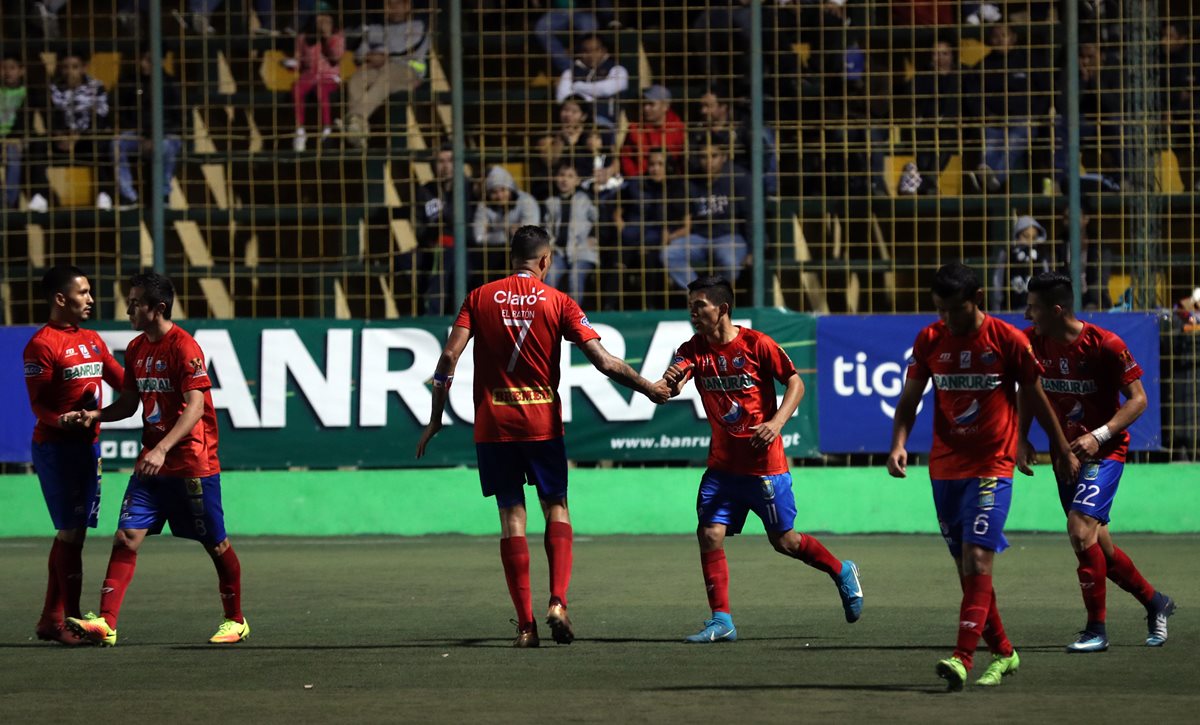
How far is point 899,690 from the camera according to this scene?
22.8 feet

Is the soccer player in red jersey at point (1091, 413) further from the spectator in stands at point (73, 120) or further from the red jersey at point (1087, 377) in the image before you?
the spectator in stands at point (73, 120)

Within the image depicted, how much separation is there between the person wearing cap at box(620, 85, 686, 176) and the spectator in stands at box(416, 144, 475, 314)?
166 cm

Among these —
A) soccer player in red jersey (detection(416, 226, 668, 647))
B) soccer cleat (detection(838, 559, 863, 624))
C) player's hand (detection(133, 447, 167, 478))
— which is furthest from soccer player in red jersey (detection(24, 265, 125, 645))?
soccer cleat (detection(838, 559, 863, 624))

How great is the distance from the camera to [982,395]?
7.24m

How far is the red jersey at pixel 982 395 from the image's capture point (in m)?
7.21

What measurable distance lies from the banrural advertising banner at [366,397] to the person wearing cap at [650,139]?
163 cm

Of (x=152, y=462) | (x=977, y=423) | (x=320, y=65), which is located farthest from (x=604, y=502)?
(x=977, y=423)

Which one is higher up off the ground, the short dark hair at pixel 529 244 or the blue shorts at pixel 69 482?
the short dark hair at pixel 529 244

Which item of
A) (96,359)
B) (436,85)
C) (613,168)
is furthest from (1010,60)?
(96,359)

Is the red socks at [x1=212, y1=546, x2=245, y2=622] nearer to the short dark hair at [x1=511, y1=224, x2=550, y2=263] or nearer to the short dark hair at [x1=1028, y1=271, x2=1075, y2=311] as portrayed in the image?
the short dark hair at [x1=511, y1=224, x2=550, y2=263]

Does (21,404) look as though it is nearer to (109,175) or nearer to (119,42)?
(109,175)

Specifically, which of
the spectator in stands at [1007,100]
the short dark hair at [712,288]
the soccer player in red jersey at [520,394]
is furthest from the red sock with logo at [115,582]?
the spectator in stands at [1007,100]

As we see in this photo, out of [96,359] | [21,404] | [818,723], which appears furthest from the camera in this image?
[21,404]

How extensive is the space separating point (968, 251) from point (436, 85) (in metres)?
5.34
